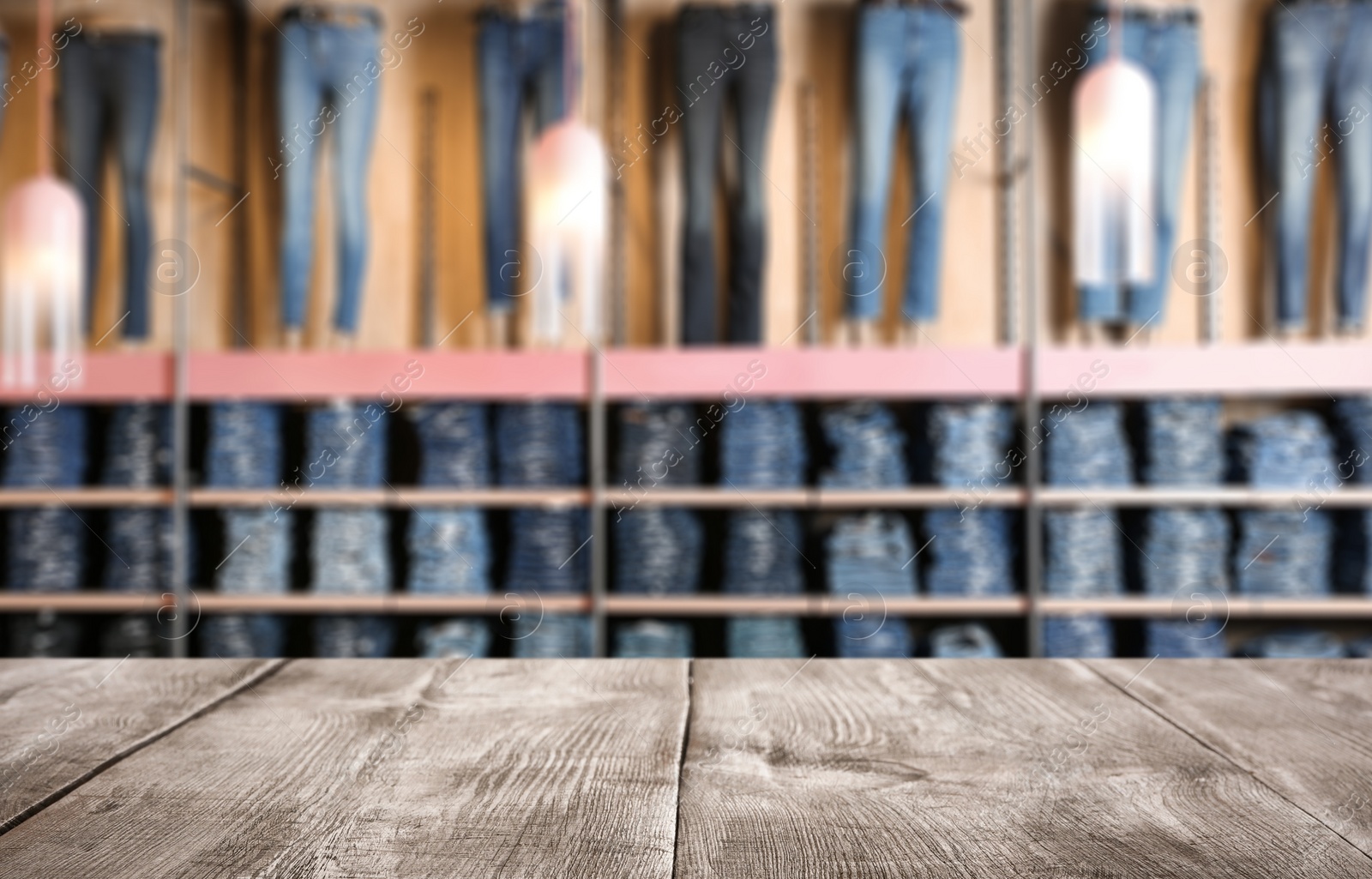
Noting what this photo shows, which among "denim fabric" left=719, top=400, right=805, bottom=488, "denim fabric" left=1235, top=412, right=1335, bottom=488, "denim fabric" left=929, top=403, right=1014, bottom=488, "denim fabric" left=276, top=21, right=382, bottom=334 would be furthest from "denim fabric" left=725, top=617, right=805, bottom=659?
"denim fabric" left=276, top=21, right=382, bottom=334

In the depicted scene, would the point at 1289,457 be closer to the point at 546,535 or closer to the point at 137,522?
the point at 546,535

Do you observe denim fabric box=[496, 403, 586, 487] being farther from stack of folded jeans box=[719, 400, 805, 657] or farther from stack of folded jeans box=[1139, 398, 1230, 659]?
stack of folded jeans box=[1139, 398, 1230, 659]

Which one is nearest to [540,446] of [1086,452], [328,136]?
[328,136]

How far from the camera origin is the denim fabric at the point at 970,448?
8.73 feet

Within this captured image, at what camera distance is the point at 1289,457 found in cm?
265

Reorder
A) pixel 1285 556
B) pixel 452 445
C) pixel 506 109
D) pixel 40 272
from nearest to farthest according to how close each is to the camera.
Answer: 1. pixel 40 272
2. pixel 1285 556
3. pixel 452 445
4. pixel 506 109

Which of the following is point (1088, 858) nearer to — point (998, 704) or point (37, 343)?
point (998, 704)

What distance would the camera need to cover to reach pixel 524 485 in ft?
8.93

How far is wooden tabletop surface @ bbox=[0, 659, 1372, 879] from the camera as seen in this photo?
41cm

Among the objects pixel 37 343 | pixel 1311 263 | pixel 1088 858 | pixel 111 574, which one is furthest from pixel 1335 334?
pixel 37 343

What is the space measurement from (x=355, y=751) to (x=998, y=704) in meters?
0.46

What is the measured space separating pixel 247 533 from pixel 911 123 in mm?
2507

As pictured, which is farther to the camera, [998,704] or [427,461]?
[427,461]

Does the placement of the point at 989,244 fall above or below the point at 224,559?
above
